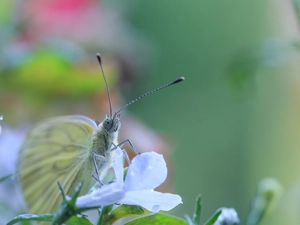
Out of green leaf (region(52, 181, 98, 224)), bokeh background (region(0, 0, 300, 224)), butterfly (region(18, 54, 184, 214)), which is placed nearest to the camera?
green leaf (region(52, 181, 98, 224))

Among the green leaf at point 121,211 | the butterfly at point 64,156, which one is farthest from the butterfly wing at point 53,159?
the green leaf at point 121,211

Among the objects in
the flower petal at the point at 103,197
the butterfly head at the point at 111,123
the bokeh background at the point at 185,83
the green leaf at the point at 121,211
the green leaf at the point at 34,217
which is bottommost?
the bokeh background at the point at 185,83

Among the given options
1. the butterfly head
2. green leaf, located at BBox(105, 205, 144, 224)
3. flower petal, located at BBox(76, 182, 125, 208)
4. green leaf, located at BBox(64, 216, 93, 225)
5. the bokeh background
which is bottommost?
the bokeh background

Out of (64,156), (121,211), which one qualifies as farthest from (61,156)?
(121,211)

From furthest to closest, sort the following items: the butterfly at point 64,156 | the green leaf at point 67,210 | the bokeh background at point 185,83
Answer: the bokeh background at point 185,83 < the butterfly at point 64,156 < the green leaf at point 67,210

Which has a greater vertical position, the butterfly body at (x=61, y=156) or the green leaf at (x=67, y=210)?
the green leaf at (x=67, y=210)

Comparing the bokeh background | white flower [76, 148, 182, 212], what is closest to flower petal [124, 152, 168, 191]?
white flower [76, 148, 182, 212]

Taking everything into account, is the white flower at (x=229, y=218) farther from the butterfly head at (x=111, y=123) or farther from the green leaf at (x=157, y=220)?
the butterfly head at (x=111, y=123)

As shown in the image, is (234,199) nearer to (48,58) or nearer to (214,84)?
(214,84)

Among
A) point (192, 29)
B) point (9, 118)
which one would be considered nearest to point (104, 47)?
point (9, 118)

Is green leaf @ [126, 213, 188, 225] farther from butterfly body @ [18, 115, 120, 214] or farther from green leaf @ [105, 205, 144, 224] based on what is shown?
butterfly body @ [18, 115, 120, 214]
